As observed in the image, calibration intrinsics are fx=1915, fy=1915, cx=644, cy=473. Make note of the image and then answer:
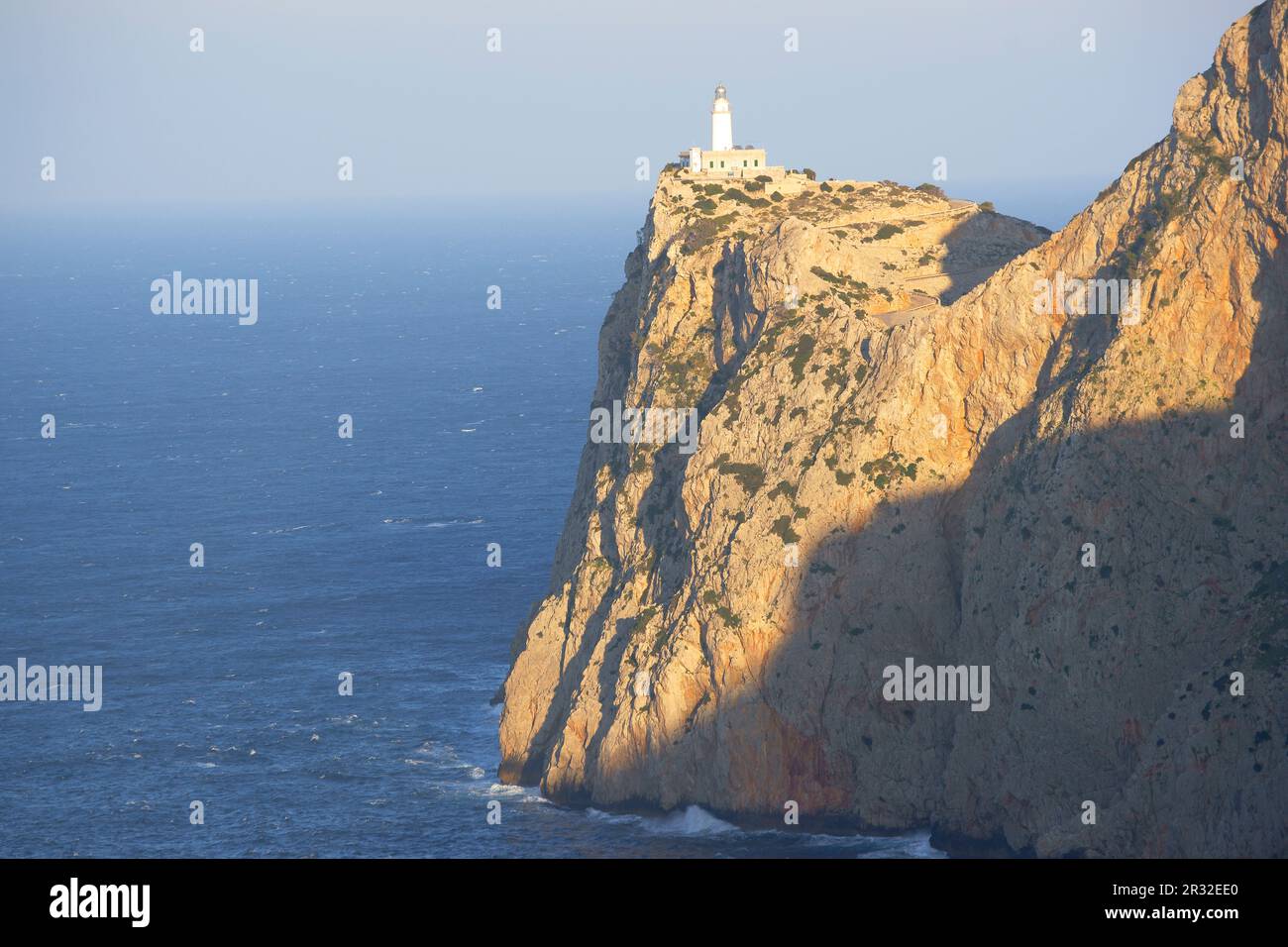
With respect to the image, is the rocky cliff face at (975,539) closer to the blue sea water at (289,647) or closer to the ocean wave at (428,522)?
the blue sea water at (289,647)

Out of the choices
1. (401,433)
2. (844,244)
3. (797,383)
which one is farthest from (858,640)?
(401,433)

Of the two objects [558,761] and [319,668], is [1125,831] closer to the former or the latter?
[558,761]

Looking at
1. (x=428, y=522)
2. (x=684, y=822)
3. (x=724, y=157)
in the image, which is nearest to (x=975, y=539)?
(x=684, y=822)

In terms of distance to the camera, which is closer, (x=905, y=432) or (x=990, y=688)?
(x=990, y=688)

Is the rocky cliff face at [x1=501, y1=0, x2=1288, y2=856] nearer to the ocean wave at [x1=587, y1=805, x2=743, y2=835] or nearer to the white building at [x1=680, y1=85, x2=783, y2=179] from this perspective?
the ocean wave at [x1=587, y1=805, x2=743, y2=835]

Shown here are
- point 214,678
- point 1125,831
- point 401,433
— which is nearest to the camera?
point 1125,831

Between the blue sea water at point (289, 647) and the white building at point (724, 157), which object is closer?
the blue sea water at point (289, 647)

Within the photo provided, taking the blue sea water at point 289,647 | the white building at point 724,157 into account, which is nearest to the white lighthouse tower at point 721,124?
the white building at point 724,157
